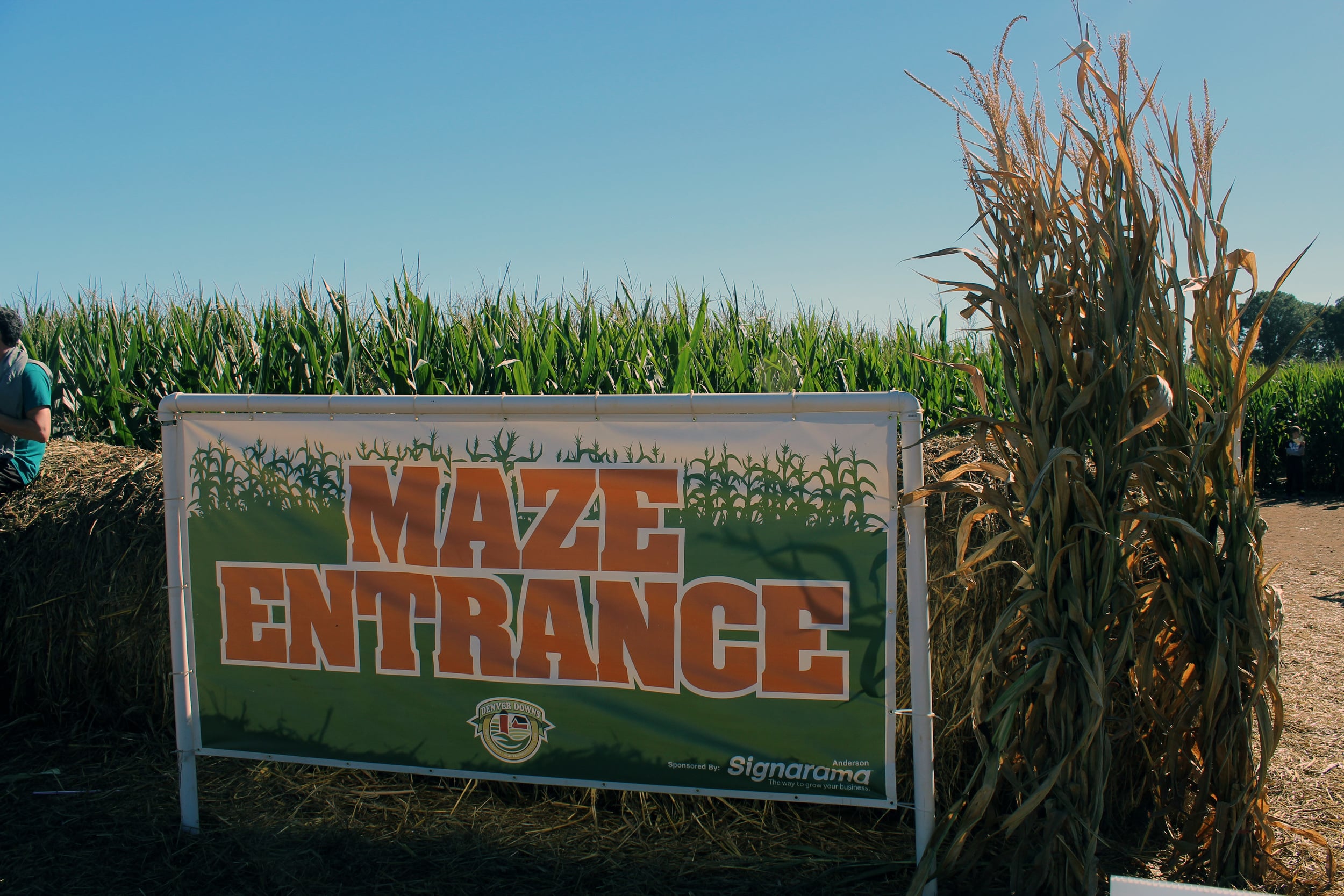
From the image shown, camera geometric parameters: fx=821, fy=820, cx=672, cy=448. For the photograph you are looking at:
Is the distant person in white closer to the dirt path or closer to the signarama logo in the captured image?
the dirt path

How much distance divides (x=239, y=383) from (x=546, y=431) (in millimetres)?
3882

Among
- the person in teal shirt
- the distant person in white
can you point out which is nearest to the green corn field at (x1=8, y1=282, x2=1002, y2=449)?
the person in teal shirt

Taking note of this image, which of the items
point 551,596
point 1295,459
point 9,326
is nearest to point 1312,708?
point 551,596

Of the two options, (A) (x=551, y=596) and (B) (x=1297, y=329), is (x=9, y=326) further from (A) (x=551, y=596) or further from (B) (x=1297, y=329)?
(B) (x=1297, y=329)

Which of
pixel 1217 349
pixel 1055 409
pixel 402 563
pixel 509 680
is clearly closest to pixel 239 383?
pixel 402 563

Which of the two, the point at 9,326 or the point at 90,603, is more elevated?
the point at 9,326

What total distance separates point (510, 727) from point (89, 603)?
7.93 feet

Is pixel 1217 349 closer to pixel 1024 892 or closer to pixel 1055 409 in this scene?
pixel 1055 409

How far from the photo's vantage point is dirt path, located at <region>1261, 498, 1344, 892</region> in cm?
302

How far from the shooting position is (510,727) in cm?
285

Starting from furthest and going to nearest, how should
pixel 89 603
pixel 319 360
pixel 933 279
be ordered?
pixel 319 360, pixel 89 603, pixel 933 279

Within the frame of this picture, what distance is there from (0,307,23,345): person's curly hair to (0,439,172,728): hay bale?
804mm

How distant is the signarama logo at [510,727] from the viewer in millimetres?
2834

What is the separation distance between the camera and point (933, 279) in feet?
8.77
